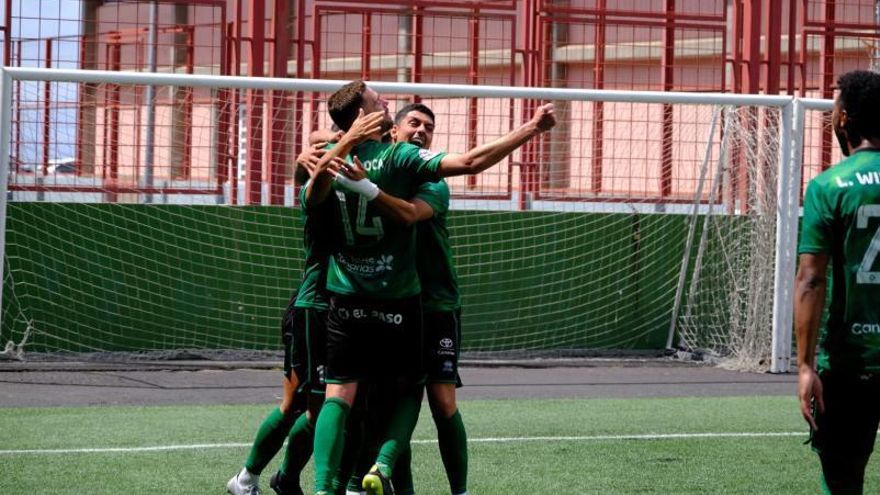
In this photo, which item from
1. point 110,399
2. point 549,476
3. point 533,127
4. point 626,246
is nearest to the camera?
point 533,127

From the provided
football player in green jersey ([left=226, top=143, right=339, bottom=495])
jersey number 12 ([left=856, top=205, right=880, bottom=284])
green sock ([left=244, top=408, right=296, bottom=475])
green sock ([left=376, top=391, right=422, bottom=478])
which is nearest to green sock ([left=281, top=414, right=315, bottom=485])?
football player in green jersey ([left=226, top=143, right=339, bottom=495])

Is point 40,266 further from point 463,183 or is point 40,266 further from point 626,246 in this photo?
point 626,246

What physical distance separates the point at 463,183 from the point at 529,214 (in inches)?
31.8

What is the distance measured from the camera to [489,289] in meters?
14.8

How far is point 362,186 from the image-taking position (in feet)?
18.7

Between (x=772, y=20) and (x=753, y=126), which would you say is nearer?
(x=753, y=126)

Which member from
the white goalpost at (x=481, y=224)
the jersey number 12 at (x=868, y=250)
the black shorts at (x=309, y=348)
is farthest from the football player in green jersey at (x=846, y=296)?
the white goalpost at (x=481, y=224)

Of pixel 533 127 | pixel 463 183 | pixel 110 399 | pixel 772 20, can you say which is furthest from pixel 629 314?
pixel 533 127

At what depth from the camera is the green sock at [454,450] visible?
6.55 meters

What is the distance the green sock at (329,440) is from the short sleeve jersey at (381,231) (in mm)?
520

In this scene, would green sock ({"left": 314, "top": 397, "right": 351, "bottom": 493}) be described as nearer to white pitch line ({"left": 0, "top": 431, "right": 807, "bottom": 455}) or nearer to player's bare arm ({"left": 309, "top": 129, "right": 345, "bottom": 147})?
player's bare arm ({"left": 309, "top": 129, "right": 345, "bottom": 147})

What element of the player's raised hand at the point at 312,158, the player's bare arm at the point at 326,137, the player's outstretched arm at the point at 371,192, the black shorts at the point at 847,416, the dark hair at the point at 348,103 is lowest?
the black shorts at the point at 847,416

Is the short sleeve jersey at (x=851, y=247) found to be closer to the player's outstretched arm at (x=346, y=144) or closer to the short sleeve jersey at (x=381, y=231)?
the short sleeve jersey at (x=381, y=231)

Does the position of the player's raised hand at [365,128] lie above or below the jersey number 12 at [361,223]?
above
